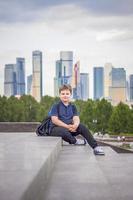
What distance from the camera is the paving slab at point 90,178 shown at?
15.9 ft

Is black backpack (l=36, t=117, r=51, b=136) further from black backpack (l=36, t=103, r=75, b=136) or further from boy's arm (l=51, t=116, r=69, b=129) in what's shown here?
boy's arm (l=51, t=116, r=69, b=129)

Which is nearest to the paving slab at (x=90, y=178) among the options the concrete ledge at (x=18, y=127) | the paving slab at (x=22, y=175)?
the paving slab at (x=22, y=175)

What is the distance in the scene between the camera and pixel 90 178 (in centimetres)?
579

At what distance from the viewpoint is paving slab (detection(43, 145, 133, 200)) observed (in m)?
4.85

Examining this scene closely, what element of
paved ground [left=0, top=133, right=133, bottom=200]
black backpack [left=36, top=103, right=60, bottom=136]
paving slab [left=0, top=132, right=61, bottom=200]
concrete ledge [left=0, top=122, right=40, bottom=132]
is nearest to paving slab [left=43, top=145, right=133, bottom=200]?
paved ground [left=0, top=133, right=133, bottom=200]

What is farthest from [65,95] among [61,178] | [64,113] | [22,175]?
[22,175]

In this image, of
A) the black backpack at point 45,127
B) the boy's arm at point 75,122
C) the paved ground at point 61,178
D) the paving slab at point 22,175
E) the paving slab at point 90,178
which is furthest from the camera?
the black backpack at point 45,127

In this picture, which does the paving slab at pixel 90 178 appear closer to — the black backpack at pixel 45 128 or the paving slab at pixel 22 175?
the paving slab at pixel 22 175

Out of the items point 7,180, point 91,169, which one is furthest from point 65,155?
point 7,180

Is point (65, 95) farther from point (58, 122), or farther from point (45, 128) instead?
point (45, 128)

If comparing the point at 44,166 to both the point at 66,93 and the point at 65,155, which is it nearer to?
the point at 65,155

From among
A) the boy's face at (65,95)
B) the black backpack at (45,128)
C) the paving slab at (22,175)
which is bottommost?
the paving slab at (22,175)

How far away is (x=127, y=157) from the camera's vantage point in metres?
8.44

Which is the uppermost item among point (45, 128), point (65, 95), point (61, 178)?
A: point (65, 95)
